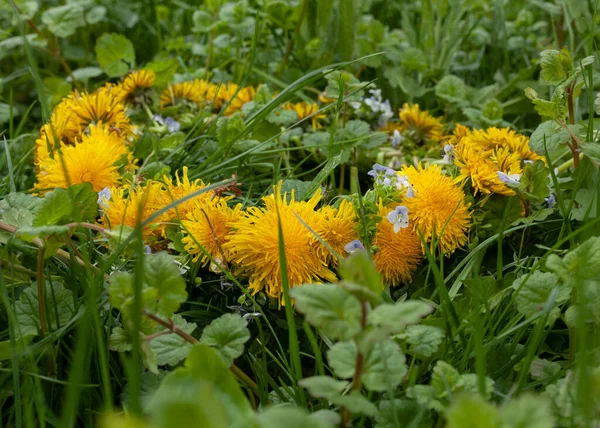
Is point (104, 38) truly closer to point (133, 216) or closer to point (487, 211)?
point (133, 216)

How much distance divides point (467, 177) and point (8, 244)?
2.79ft

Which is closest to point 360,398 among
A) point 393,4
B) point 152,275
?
point 152,275

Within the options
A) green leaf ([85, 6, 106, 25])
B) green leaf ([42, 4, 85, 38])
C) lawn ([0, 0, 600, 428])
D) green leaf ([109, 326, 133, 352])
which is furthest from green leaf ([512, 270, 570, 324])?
green leaf ([85, 6, 106, 25])

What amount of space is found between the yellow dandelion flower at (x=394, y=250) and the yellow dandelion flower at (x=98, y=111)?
78cm

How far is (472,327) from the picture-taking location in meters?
1.10

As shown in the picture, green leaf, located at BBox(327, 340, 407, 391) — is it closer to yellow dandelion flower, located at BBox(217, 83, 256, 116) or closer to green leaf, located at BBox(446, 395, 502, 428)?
green leaf, located at BBox(446, 395, 502, 428)

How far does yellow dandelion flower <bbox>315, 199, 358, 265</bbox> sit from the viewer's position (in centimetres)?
129

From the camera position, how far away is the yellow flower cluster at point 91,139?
4.88ft

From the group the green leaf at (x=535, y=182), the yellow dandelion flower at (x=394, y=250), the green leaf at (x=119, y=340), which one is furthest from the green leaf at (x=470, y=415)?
the green leaf at (x=535, y=182)

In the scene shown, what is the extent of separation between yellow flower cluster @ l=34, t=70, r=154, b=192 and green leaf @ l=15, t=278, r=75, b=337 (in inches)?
9.8

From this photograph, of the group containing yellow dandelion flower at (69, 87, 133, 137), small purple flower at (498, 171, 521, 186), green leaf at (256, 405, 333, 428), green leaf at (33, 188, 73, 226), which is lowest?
small purple flower at (498, 171, 521, 186)

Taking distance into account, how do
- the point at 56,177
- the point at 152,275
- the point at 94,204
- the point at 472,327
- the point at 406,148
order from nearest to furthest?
the point at 152,275
the point at 472,327
the point at 94,204
the point at 56,177
the point at 406,148

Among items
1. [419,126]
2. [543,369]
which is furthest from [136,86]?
[543,369]

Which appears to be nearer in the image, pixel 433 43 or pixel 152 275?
pixel 152 275
